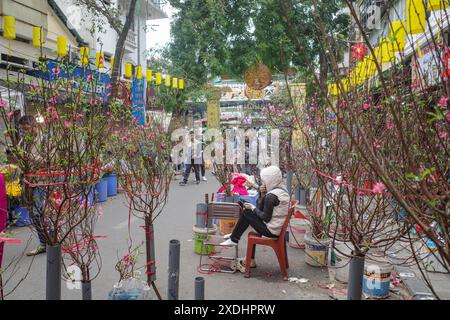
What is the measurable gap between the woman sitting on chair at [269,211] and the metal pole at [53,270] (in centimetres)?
276

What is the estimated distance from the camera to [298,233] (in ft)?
23.2

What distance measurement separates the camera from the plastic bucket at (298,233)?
22.9 ft

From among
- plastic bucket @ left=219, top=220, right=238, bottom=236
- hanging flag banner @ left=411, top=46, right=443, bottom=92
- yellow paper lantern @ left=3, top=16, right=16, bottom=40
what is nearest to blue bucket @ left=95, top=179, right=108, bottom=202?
yellow paper lantern @ left=3, top=16, right=16, bottom=40

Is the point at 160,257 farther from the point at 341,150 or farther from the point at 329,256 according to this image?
the point at 341,150

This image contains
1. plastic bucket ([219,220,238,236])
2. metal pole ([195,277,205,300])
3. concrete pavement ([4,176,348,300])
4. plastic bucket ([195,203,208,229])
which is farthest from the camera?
plastic bucket ([219,220,238,236])

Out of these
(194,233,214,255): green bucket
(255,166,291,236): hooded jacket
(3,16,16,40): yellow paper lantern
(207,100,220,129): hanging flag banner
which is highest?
(3,16,16,40): yellow paper lantern

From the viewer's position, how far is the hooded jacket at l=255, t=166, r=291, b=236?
220 inches

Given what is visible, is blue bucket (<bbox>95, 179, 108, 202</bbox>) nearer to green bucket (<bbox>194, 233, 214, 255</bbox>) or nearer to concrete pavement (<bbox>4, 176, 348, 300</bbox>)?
concrete pavement (<bbox>4, 176, 348, 300</bbox>)

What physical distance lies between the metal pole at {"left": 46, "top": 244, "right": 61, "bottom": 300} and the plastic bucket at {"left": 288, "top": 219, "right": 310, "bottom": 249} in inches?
172

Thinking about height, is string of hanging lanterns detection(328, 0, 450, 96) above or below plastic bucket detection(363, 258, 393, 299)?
above

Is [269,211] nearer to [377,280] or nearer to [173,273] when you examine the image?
[377,280]

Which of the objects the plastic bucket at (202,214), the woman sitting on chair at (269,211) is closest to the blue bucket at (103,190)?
the plastic bucket at (202,214)

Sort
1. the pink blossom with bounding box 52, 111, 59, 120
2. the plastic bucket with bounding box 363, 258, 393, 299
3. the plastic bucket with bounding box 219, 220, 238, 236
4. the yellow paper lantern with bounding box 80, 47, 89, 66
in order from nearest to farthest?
the pink blossom with bounding box 52, 111, 59, 120 → the yellow paper lantern with bounding box 80, 47, 89, 66 → the plastic bucket with bounding box 363, 258, 393, 299 → the plastic bucket with bounding box 219, 220, 238, 236

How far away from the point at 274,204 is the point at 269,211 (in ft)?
0.41
